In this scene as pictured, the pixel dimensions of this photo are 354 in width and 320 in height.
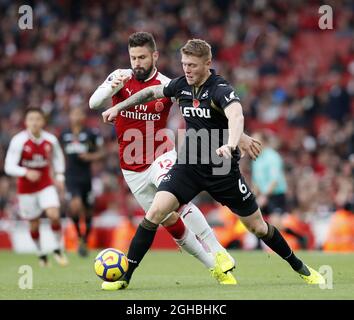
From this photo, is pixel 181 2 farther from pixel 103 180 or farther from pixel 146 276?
pixel 146 276

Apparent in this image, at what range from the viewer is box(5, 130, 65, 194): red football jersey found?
13.5m

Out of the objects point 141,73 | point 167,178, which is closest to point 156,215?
point 167,178

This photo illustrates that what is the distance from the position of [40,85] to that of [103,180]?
5.31 metres

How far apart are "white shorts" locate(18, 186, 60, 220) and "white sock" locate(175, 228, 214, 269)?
4.44 meters

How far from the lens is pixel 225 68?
78.1 feet

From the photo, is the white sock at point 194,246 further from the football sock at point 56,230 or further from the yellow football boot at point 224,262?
the football sock at point 56,230

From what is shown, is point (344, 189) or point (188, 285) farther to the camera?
point (344, 189)

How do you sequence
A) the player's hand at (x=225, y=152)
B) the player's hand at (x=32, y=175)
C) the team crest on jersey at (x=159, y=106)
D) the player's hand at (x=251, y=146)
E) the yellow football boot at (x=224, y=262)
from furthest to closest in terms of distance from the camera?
the player's hand at (x=32, y=175) → the team crest on jersey at (x=159, y=106) → the yellow football boot at (x=224, y=262) → the player's hand at (x=251, y=146) → the player's hand at (x=225, y=152)

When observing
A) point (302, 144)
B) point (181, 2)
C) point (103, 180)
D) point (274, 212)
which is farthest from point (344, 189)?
point (181, 2)

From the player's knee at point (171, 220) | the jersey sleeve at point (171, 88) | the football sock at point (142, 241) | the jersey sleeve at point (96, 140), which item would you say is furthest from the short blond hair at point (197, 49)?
the jersey sleeve at point (96, 140)

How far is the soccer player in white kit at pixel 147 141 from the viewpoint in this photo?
375 inches

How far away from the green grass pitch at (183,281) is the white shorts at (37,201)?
30.5 inches

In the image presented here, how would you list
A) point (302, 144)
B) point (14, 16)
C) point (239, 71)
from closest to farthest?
point (302, 144)
point (239, 71)
point (14, 16)

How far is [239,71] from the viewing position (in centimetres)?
2370
